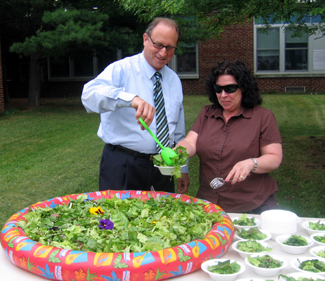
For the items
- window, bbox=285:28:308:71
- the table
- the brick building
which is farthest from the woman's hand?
window, bbox=285:28:308:71

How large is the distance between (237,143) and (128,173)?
82 centimetres

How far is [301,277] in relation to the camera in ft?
4.81

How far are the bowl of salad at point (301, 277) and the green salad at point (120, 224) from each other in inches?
16.3

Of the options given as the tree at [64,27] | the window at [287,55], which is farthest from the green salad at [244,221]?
the window at [287,55]

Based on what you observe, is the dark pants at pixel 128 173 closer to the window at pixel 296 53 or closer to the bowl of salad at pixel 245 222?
the bowl of salad at pixel 245 222

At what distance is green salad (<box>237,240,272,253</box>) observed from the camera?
5.72 ft

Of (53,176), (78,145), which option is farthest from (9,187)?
(78,145)

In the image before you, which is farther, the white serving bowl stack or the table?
the white serving bowl stack

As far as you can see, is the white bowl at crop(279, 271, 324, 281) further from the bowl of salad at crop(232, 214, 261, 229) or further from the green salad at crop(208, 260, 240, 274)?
the bowl of salad at crop(232, 214, 261, 229)

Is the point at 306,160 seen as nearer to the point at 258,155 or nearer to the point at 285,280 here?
the point at 258,155

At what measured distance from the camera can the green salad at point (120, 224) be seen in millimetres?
1688

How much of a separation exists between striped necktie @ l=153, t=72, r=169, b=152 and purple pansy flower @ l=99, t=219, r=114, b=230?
2.91 feet

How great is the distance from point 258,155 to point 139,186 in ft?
2.97

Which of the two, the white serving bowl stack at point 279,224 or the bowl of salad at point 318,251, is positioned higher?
the white serving bowl stack at point 279,224
